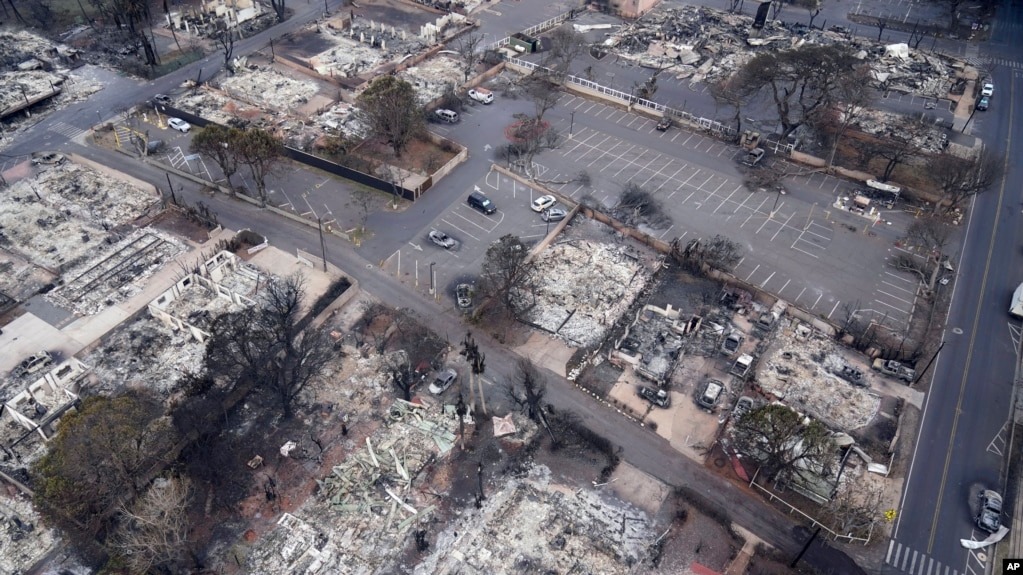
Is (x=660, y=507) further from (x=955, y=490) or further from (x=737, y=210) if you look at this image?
(x=737, y=210)

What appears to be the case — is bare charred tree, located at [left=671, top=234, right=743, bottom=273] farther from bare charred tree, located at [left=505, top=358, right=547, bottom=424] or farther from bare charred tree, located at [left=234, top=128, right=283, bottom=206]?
bare charred tree, located at [left=234, top=128, right=283, bottom=206]

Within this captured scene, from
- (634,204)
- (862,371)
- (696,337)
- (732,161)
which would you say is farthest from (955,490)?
(732,161)

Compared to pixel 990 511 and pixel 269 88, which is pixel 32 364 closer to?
pixel 269 88

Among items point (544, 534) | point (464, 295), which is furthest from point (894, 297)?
point (544, 534)

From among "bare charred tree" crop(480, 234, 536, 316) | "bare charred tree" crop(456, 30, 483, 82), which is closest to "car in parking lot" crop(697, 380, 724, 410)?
"bare charred tree" crop(480, 234, 536, 316)

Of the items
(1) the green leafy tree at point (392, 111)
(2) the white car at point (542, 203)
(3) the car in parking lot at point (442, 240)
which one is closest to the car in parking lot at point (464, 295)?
(3) the car in parking lot at point (442, 240)
